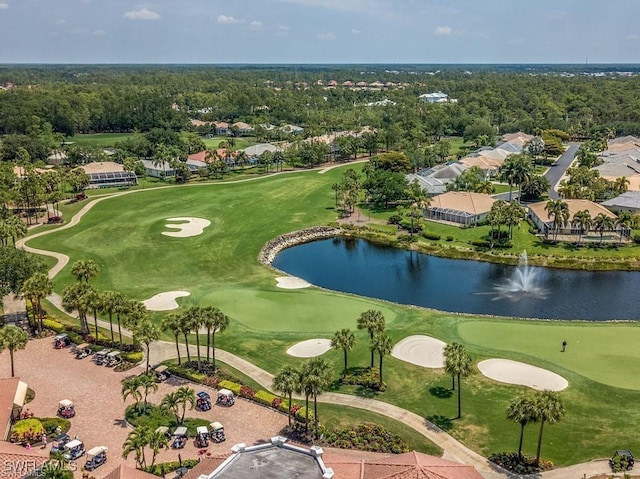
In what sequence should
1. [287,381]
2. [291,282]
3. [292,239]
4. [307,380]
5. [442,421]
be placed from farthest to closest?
[292,239]
[291,282]
[442,421]
[287,381]
[307,380]

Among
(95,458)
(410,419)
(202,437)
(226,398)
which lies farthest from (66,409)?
(410,419)

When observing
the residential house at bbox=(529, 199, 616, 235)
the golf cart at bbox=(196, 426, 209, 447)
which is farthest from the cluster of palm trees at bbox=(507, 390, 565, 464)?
the residential house at bbox=(529, 199, 616, 235)

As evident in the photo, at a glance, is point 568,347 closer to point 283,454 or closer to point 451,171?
point 283,454

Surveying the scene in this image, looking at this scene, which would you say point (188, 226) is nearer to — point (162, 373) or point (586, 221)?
point (162, 373)

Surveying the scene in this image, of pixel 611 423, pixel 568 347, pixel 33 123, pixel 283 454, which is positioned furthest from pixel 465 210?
pixel 33 123

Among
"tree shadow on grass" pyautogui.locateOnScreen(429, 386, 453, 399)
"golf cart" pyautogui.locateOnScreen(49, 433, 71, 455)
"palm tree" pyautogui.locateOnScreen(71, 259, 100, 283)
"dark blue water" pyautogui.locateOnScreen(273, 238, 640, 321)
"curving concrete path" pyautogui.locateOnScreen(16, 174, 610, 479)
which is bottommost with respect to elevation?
"dark blue water" pyautogui.locateOnScreen(273, 238, 640, 321)

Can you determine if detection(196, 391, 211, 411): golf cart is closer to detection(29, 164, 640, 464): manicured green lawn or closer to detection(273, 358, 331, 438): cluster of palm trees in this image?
detection(273, 358, 331, 438): cluster of palm trees
